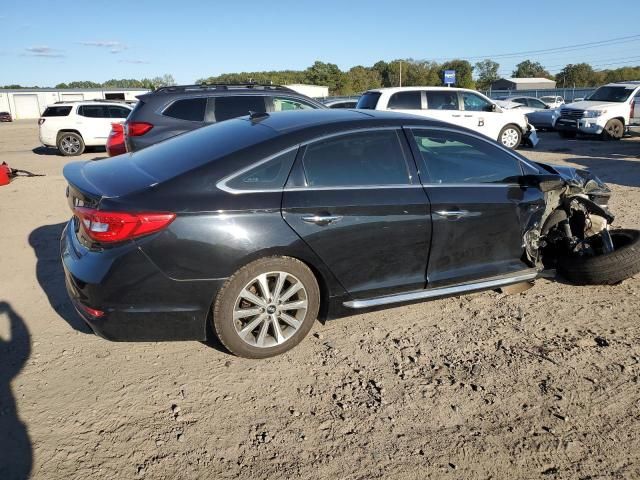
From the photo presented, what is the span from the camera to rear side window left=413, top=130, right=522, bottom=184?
3768 mm

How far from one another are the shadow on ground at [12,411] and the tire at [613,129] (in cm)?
1776

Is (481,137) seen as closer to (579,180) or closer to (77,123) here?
(579,180)

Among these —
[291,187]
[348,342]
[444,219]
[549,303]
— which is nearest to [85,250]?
[291,187]

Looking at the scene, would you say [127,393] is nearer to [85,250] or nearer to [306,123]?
[85,250]

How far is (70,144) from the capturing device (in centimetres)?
1619

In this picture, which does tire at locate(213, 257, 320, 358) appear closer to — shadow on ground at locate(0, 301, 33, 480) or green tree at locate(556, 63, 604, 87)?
shadow on ground at locate(0, 301, 33, 480)

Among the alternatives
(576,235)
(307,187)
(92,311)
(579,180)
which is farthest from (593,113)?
(92,311)

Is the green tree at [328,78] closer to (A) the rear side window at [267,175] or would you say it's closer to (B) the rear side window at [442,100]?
(B) the rear side window at [442,100]

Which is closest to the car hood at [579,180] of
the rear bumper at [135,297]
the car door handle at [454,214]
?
the car door handle at [454,214]

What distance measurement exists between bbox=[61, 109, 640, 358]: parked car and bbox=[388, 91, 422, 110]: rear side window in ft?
26.8

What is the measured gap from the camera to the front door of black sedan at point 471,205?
12.1 feet

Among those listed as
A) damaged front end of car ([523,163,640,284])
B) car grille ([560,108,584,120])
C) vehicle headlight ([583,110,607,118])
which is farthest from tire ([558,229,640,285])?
car grille ([560,108,584,120])

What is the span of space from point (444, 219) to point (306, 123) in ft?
4.01

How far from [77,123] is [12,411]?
50.3 ft
